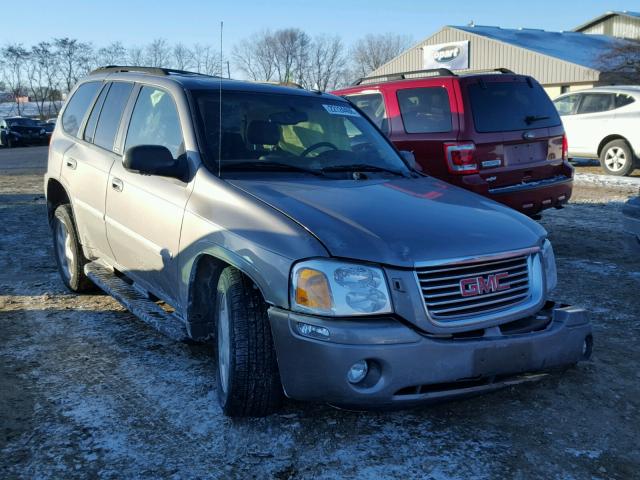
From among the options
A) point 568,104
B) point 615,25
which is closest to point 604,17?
point 615,25

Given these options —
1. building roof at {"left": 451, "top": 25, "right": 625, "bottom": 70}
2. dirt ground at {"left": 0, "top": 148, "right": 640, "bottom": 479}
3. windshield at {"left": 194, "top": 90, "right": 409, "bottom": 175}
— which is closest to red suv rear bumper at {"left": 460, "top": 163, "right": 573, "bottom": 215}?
dirt ground at {"left": 0, "top": 148, "right": 640, "bottom": 479}

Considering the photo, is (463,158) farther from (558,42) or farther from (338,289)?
(558,42)

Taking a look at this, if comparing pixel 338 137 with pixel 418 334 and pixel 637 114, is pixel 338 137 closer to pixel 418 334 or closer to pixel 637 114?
pixel 418 334

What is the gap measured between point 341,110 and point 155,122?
1.30 metres

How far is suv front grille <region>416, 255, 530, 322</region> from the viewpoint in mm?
3000

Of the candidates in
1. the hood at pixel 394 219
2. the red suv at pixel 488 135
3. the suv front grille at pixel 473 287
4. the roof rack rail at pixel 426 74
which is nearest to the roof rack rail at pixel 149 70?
the hood at pixel 394 219

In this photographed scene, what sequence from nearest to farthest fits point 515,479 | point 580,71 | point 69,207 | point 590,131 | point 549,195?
point 515,479
point 69,207
point 549,195
point 590,131
point 580,71

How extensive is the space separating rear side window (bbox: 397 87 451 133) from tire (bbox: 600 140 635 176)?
7696 millimetres

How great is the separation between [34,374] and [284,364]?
72.1 inches

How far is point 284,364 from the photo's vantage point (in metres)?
3.02

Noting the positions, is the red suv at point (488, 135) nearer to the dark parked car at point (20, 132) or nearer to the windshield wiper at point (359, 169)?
the windshield wiper at point (359, 169)

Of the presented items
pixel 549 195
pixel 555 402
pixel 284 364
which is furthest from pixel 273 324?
pixel 549 195

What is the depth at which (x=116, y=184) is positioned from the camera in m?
4.52

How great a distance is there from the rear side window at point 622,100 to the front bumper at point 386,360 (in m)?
12.1
